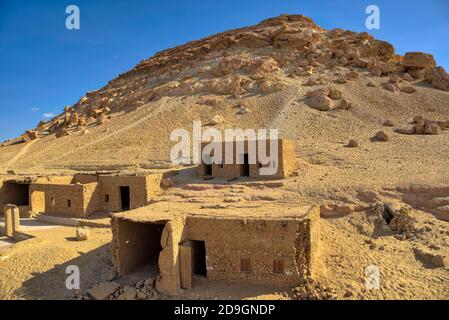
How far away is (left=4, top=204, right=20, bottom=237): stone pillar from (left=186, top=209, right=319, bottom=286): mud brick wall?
29.9 feet

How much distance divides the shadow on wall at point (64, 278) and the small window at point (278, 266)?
475 centimetres

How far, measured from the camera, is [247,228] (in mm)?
9016

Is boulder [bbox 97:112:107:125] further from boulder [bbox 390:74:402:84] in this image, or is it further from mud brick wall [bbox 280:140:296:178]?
boulder [bbox 390:74:402:84]

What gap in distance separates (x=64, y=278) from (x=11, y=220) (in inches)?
234

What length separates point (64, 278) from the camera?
10.3m

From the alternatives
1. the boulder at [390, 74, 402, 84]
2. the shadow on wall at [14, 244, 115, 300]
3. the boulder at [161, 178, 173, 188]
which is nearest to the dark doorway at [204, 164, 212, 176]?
the boulder at [161, 178, 173, 188]

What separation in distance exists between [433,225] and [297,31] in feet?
113

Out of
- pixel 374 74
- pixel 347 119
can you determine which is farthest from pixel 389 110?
pixel 374 74

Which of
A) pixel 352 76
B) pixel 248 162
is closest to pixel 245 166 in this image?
pixel 248 162

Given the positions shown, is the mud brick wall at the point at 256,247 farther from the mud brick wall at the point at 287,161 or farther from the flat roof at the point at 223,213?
the mud brick wall at the point at 287,161

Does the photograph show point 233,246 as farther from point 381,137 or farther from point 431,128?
point 431,128

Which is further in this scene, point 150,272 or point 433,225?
point 433,225
